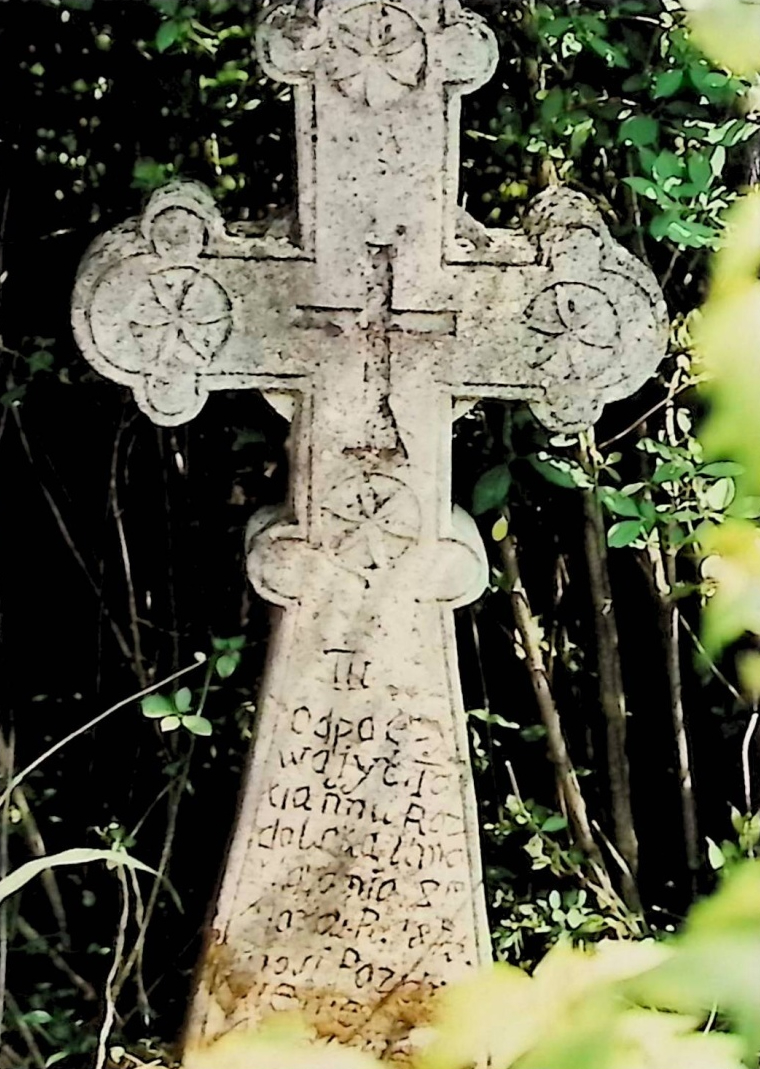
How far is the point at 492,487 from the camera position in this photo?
1.95 m

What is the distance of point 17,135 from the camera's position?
203 cm

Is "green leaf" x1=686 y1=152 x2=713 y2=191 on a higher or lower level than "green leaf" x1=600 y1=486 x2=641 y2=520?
higher

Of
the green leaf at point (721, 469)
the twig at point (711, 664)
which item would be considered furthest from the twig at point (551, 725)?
the green leaf at point (721, 469)

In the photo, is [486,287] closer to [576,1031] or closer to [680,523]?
[680,523]

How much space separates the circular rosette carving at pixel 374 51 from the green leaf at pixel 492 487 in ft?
2.17

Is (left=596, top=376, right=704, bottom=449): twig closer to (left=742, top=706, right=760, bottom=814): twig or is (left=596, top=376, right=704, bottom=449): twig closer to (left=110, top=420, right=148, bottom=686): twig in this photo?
(left=742, top=706, right=760, bottom=814): twig

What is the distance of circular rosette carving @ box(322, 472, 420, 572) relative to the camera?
1506mm

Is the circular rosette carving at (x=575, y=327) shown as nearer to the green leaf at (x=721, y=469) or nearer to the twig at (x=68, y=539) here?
the green leaf at (x=721, y=469)

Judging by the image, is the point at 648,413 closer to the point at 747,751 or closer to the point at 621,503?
the point at 621,503

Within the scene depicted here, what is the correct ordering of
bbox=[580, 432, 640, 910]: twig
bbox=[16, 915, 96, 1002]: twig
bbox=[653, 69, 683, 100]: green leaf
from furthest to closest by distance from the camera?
bbox=[16, 915, 96, 1002]: twig, bbox=[580, 432, 640, 910]: twig, bbox=[653, 69, 683, 100]: green leaf

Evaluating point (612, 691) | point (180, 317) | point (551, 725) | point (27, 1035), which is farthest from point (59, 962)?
point (180, 317)

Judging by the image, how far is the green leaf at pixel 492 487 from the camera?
1.95m

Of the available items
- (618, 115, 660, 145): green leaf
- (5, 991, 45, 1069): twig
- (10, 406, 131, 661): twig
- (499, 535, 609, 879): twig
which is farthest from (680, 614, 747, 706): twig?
(5, 991, 45, 1069): twig

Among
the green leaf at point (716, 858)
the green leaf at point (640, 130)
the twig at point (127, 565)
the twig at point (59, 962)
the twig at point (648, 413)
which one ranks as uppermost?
the green leaf at point (640, 130)
